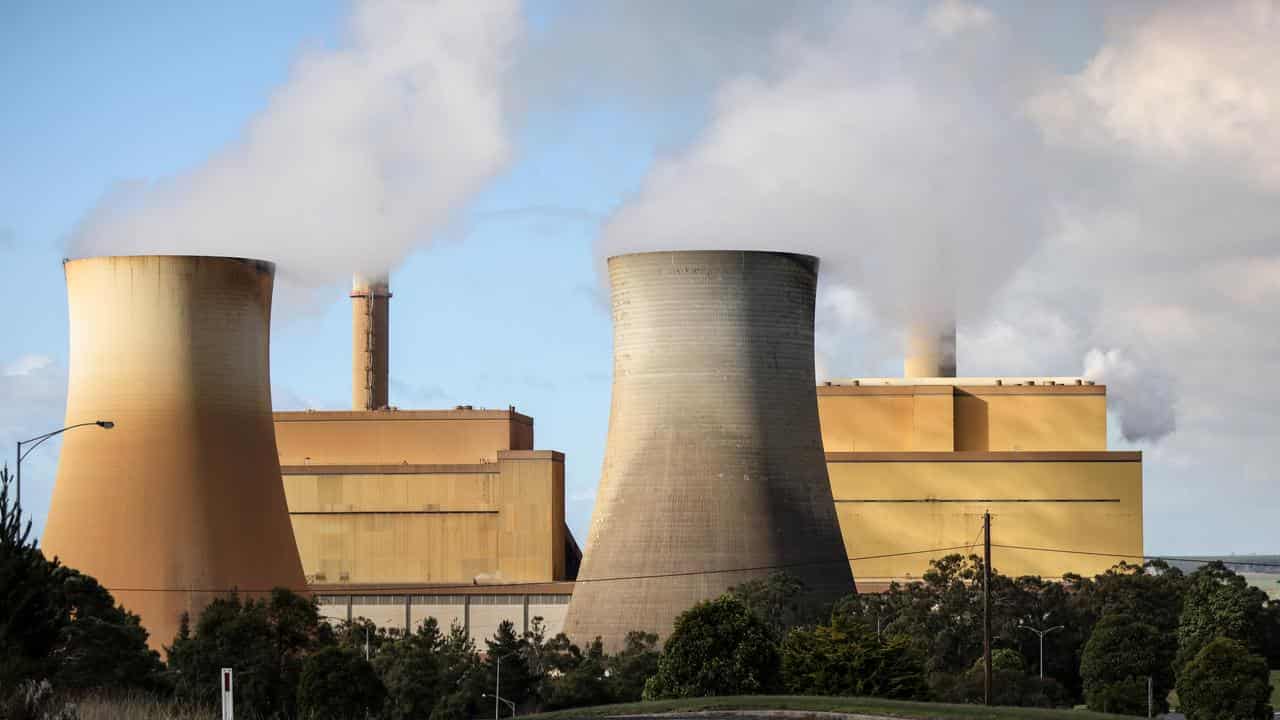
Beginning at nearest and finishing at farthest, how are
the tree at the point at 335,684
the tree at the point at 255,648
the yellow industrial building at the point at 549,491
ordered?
1. the tree at the point at 335,684
2. the tree at the point at 255,648
3. the yellow industrial building at the point at 549,491

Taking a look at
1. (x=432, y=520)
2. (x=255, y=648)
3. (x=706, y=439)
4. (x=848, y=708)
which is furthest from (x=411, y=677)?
(x=848, y=708)

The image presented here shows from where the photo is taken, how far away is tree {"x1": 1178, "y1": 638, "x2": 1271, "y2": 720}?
41625 millimetres

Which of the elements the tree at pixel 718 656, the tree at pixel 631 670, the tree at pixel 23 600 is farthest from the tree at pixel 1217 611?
the tree at pixel 23 600

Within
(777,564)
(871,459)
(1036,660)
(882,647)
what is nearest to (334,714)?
(882,647)

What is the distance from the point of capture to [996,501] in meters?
63.5

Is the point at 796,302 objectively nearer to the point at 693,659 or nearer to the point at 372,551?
the point at 693,659

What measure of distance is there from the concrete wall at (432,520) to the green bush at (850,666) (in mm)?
21997

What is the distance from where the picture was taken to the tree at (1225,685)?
4162cm

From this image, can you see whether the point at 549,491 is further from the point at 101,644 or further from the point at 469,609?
the point at 101,644

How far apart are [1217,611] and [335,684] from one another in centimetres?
2549

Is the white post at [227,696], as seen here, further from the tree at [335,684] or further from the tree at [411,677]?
the tree at [411,677]

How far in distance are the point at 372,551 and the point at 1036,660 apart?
20635mm

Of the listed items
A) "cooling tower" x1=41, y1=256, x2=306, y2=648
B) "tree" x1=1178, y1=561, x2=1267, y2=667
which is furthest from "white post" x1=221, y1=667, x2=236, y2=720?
"tree" x1=1178, y1=561, x2=1267, y2=667

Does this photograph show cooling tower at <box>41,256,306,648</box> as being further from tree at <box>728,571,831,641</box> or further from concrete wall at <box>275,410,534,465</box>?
concrete wall at <box>275,410,534,465</box>
